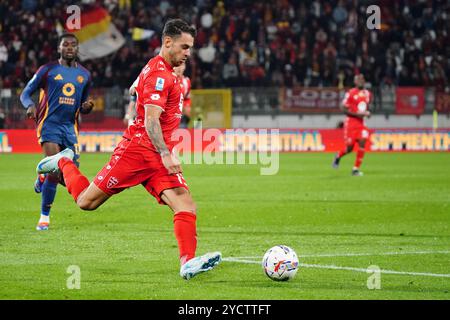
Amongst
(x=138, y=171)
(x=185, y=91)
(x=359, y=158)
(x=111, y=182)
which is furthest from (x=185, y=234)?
(x=359, y=158)

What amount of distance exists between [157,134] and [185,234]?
91 cm

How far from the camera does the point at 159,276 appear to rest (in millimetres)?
8438

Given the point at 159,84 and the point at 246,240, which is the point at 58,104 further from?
the point at 159,84

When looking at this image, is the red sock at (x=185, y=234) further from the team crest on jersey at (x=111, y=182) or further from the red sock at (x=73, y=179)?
the red sock at (x=73, y=179)

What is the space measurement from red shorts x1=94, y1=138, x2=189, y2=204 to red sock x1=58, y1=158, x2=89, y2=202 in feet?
1.85

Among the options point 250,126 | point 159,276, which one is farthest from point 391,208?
point 250,126

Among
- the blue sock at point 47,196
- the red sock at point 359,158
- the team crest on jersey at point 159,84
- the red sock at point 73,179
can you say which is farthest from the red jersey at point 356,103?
the team crest on jersey at point 159,84

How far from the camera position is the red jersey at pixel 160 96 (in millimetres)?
8031

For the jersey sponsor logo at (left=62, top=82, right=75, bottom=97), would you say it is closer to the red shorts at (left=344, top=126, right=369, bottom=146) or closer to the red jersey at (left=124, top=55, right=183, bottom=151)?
the red jersey at (left=124, top=55, right=183, bottom=151)

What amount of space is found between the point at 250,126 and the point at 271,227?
1982 centimetres

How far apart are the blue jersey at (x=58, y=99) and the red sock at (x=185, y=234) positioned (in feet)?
13.7

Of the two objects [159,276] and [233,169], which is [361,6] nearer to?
[233,169]

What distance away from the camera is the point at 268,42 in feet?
117

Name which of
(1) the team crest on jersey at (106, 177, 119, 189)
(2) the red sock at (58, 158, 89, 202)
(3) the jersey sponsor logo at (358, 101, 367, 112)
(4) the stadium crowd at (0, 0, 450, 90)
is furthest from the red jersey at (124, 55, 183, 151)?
(4) the stadium crowd at (0, 0, 450, 90)
